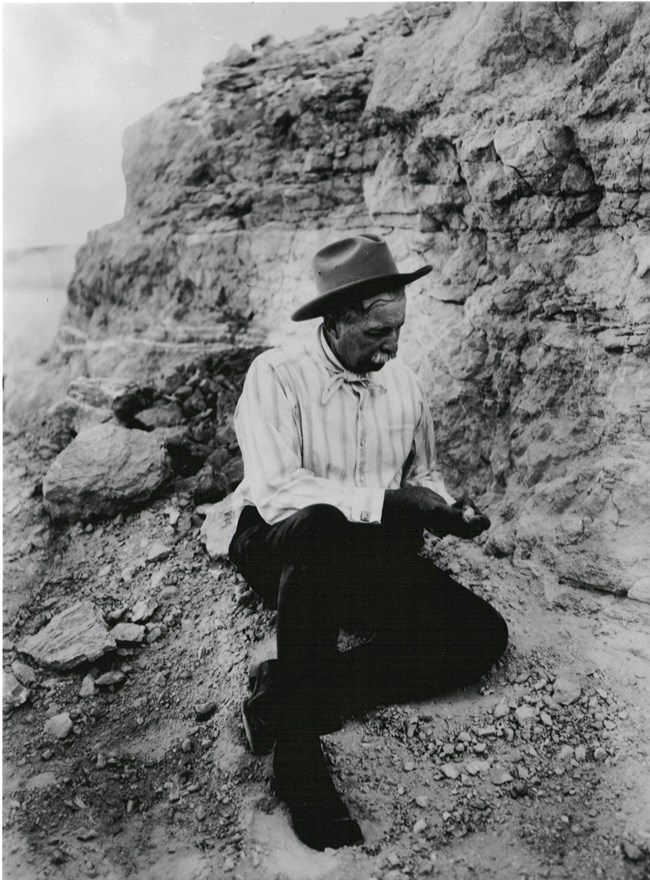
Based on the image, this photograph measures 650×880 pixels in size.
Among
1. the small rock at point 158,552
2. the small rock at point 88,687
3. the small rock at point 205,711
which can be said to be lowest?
the small rock at point 205,711

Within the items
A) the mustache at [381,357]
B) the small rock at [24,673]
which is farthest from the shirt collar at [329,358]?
the small rock at [24,673]

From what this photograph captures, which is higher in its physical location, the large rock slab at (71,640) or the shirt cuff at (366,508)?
the shirt cuff at (366,508)

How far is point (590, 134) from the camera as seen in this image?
9.47 ft

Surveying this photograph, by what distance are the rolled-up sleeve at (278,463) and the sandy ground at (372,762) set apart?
0.85m

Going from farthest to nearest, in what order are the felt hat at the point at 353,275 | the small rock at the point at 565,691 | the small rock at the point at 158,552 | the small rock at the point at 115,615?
1. the small rock at the point at 158,552
2. the small rock at the point at 115,615
3. the small rock at the point at 565,691
4. the felt hat at the point at 353,275

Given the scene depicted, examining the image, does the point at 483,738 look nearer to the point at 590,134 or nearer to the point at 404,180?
the point at 590,134

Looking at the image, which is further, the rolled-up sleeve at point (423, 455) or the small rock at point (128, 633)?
the small rock at point (128, 633)

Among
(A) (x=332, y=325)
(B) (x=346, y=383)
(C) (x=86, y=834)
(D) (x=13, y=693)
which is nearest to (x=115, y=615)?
(D) (x=13, y=693)

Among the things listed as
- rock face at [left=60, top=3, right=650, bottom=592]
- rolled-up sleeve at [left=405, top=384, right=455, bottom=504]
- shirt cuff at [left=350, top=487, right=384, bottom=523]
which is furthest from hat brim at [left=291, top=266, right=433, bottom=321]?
rock face at [left=60, top=3, right=650, bottom=592]

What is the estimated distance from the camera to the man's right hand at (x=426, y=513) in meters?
2.44

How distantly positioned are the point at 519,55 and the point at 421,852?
3.34 m

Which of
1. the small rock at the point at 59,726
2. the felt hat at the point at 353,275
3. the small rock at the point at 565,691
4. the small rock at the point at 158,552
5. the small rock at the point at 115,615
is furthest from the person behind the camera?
the small rock at the point at 158,552

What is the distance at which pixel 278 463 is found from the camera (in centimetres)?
249

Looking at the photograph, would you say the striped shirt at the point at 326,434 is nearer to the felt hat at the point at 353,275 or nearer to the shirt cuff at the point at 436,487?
the shirt cuff at the point at 436,487
